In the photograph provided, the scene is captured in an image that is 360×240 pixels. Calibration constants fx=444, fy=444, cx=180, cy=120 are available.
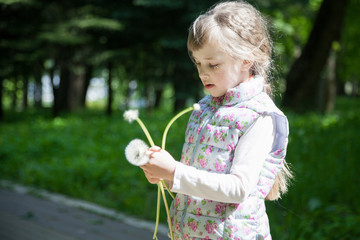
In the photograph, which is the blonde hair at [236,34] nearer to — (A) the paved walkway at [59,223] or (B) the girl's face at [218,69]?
(B) the girl's face at [218,69]

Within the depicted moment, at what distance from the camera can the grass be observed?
4539 mm

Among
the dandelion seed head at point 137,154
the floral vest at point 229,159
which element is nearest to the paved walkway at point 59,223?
the floral vest at point 229,159

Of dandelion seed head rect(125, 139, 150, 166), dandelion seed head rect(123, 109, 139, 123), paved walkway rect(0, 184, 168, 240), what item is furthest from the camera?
paved walkway rect(0, 184, 168, 240)

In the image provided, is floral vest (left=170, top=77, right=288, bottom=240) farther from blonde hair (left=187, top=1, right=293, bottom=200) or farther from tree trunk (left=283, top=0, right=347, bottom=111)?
tree trunk (left=283, top=0, right=347, bottom=111)

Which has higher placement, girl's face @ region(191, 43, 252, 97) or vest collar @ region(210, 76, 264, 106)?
girl's face @ region(191, 43, 252, 97)

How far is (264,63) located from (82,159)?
6.83 metres

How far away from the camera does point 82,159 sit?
8312 mm

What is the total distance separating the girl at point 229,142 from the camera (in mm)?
1654

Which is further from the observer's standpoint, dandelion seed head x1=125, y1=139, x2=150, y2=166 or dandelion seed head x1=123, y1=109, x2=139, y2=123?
dandelion seed head x1=123, y1=109, x2=139, y2=123

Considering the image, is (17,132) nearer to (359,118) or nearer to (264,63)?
(359,118)

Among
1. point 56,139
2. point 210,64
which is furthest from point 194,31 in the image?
point 56,139

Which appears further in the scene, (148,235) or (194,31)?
(148,235)

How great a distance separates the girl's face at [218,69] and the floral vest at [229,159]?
4 cm

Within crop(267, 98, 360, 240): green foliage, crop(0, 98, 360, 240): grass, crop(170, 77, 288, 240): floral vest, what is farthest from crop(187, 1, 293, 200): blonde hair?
crop(0, 98, 360, 240): grass
